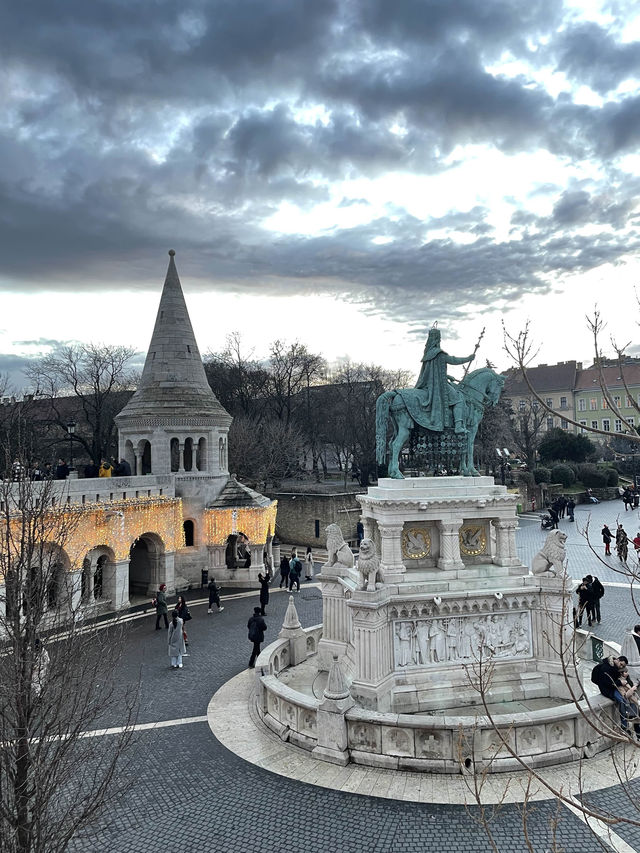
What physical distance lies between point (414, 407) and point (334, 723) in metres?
5.93

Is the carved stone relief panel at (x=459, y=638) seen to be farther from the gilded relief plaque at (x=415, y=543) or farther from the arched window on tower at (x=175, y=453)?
the arched window on tower at (x=175, y=453)

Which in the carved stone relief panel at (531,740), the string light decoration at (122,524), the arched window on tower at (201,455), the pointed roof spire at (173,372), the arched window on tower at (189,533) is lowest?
the carved stone relief panel at (531,740)

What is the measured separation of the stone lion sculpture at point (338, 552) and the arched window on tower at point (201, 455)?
13.8 m

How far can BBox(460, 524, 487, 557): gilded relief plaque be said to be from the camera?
446 inches

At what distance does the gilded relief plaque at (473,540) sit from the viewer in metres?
11.3

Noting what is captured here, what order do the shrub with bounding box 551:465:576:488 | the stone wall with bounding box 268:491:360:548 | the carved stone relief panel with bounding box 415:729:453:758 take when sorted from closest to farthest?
the carved stone relief panel with bounding box 415:729:453:758, the stone wall with bounding box 268:491:360:548, the shrub with bounding box 551:465:576:488

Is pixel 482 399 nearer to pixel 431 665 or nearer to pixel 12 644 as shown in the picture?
pixel 431 665

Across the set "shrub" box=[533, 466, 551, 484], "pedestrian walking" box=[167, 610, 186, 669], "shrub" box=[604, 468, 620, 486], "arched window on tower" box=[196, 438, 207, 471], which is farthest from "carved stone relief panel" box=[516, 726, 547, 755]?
"shrub" box=[604, 468, 620, 486]

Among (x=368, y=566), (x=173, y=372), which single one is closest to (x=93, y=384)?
(x=173, y=372)

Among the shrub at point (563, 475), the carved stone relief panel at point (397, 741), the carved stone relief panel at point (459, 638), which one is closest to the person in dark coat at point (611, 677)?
the carved stone relief panel at point (459, 638)

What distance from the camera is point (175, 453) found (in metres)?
24.4

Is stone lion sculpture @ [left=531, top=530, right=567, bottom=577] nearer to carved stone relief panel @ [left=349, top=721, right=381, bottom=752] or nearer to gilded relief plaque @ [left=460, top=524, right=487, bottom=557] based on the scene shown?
gilded relief plaque @ [left=460, top=524, right=487, bottom=557]

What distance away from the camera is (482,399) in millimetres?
11914

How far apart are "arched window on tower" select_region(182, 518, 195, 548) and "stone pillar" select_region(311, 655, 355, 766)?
16073mm
